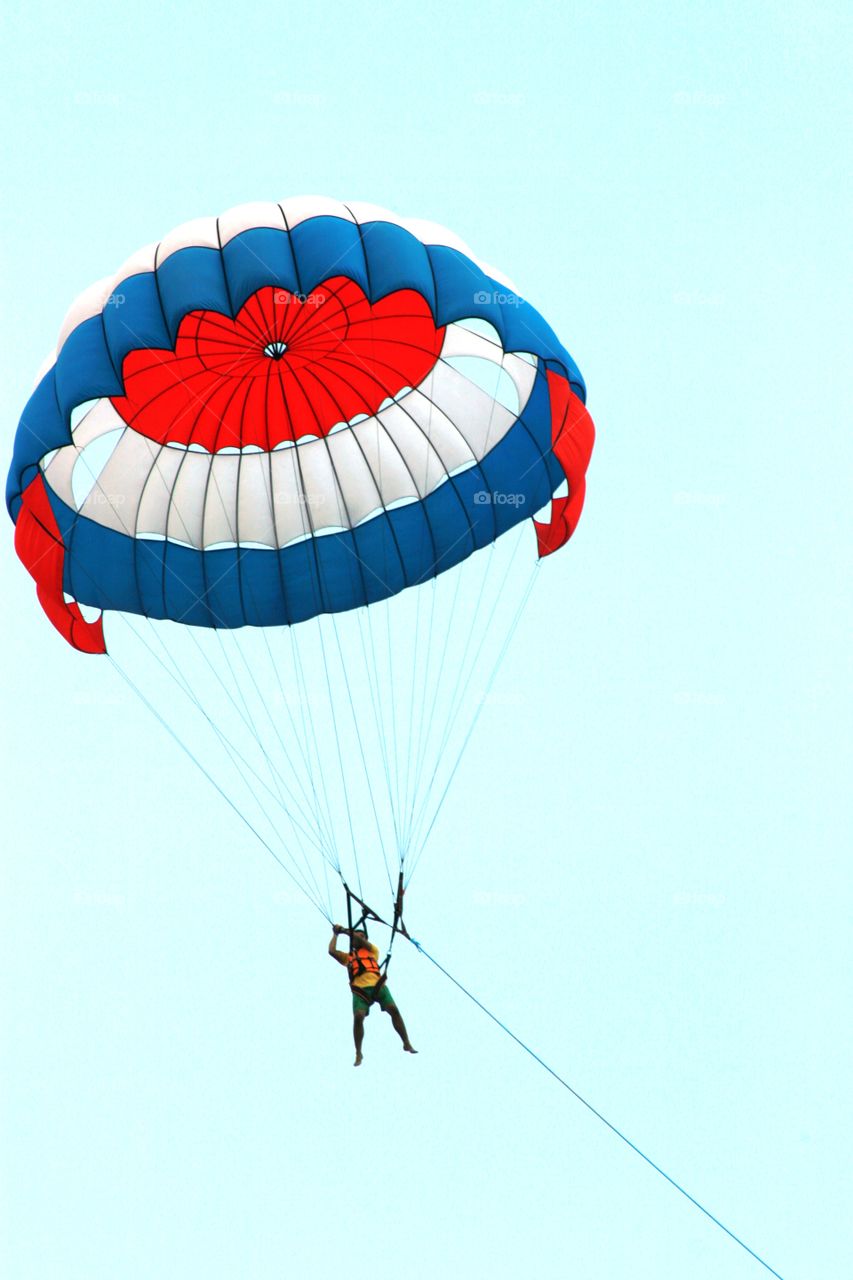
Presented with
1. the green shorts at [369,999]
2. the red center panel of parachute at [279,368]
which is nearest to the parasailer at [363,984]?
the green shorts at [369,999]

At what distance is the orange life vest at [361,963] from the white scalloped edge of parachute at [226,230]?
529 centimetres

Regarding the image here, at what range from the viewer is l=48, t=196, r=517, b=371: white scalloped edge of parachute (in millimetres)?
14125

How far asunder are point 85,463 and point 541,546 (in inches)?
162

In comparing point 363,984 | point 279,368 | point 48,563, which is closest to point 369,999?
point 363,984

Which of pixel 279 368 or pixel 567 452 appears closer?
pixel 567 452

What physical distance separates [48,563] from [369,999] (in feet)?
15.6

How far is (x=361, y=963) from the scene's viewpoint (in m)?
14.5

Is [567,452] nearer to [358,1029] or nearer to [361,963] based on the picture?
[361,963]

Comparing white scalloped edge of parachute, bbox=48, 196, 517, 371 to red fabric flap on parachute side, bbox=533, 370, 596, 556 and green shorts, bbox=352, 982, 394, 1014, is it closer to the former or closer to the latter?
red fabric flap on parachute side, bbox=533, 370, 596, 556

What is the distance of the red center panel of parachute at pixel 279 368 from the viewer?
51.1 feet

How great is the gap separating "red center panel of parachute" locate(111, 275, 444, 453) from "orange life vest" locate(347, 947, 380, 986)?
481 cm

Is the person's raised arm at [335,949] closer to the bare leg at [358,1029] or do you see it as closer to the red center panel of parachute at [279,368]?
the bare leg at [358,1029]

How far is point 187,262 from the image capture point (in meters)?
13.9

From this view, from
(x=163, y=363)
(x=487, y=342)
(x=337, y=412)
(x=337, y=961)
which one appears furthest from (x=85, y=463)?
(x=337, y=961)
